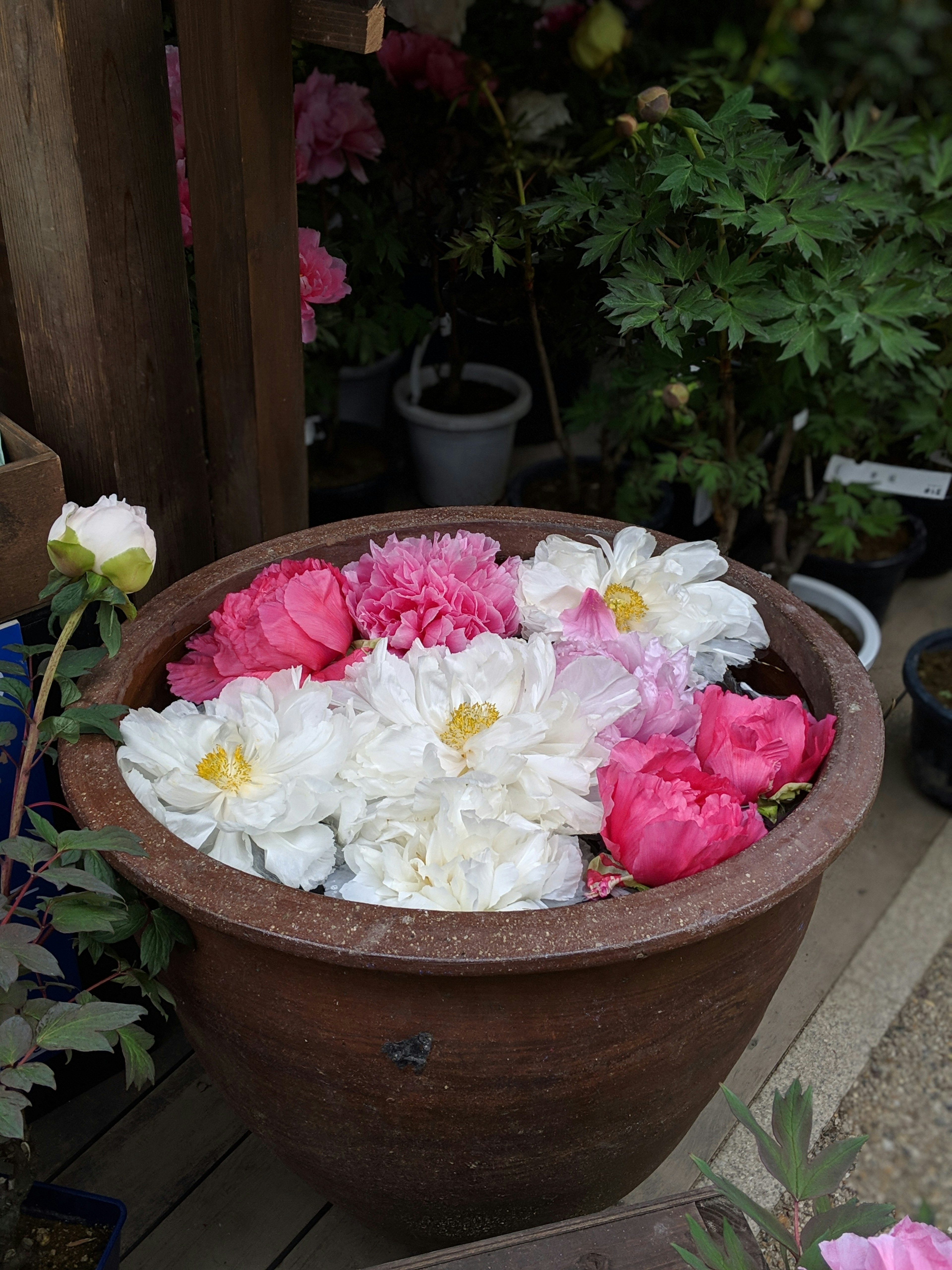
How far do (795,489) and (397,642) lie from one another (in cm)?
167

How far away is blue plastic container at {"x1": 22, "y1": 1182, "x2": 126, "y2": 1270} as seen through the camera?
1.04m

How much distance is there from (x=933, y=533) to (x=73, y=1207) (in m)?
2.19

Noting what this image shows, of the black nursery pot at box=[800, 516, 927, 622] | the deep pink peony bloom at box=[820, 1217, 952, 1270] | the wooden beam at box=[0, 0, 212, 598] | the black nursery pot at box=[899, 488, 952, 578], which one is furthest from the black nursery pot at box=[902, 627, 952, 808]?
the deep pink peony bloom at box=[820, 1217, 952, 1270]

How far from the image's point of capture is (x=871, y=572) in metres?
2.21

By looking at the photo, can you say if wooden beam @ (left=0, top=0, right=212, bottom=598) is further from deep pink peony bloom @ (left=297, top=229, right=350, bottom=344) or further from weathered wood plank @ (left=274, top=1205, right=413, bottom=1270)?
weathered wood plank @ (left=274, top=1205, right=413, bottom=1270)

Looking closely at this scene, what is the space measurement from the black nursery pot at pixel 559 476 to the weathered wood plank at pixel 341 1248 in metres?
1.41

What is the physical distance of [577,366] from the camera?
112 inches

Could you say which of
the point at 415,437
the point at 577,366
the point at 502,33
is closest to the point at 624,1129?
the point at 415,437

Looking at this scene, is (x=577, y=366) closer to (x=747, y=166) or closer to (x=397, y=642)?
(x=747, y=166)

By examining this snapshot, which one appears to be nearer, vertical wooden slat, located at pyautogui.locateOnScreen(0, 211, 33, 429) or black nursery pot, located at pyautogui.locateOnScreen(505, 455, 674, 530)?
vertical wooden slat, located at pyautogui.locateOnScreen(0, 211, 33, 429)

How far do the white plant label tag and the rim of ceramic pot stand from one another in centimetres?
95

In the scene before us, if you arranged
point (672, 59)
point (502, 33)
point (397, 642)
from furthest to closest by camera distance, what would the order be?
point (672, 59), point (502, 33), point (397, 642)

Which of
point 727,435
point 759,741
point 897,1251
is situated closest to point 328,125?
point 727,435

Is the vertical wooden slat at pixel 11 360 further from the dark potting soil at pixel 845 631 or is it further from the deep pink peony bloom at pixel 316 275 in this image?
the dark potting soil at pixel 845 631
